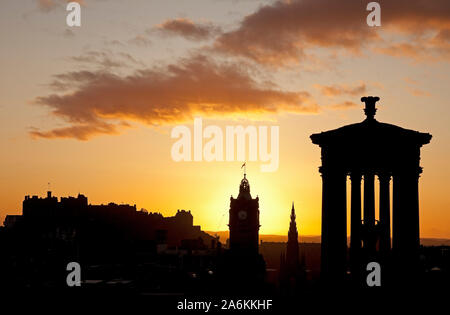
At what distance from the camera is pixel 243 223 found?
153 metres

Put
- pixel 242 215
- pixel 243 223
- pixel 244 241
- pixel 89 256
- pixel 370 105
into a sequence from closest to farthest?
pixel 370 105 < pixel 244 241 < pixel 242 215 < pixel 243 223 < pixel 89 256

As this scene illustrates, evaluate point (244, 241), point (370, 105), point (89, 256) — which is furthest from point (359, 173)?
point (89, 256)

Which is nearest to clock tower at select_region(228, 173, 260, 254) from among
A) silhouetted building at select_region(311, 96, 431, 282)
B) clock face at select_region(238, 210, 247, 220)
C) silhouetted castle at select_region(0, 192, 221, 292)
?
clock face at select_region(238, 210, 247, 220)

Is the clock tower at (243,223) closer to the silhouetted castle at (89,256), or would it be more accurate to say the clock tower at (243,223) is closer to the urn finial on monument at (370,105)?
the silhouetted castle at (89,256)

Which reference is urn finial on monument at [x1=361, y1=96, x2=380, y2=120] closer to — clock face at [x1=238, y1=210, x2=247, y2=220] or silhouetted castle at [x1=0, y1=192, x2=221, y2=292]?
silhouetted castle at [x1=0, y1=192, x2=221, y2=292]

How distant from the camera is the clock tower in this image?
151375mm

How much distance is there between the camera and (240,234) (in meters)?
152

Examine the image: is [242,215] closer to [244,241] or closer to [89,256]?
[244,241]

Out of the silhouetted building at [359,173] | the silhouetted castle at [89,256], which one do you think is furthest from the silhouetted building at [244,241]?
the silhouetted building at [359,173]

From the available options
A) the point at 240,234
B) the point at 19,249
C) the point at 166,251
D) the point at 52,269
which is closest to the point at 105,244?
the point at 166,251

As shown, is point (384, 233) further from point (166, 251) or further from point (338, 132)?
point (166, 251)
